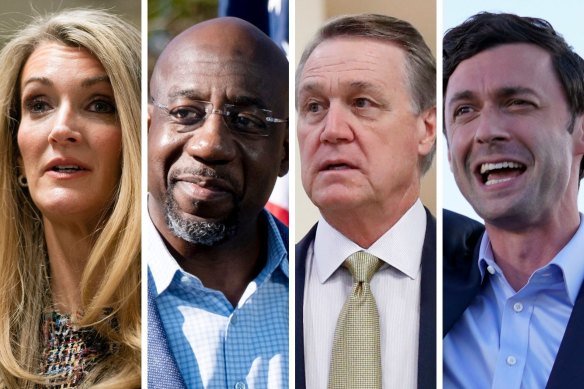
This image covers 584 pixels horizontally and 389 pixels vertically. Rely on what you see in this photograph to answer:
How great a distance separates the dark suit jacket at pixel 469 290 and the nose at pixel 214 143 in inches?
39.1

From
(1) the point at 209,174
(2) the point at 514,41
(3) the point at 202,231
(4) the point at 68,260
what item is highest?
(2) the point at 514,41

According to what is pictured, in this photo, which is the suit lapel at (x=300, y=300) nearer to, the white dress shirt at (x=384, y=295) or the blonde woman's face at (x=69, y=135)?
the white dress shirt at (x=384, y=295)

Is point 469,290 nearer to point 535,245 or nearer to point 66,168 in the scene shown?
point 535,245

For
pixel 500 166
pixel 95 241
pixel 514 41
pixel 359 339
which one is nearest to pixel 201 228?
pixel 95 241

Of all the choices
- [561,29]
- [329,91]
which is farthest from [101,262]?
[561,29]

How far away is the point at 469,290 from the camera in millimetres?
3951

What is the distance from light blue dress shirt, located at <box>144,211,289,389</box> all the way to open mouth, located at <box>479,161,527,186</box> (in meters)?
0.94

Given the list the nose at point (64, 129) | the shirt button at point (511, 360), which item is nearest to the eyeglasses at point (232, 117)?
the nose at point (64, 129)

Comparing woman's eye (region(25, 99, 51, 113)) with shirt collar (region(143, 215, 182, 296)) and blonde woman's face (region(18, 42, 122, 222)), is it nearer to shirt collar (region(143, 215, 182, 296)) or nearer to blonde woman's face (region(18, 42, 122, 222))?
blonde woman's face (region(18, 42, 122, 222))

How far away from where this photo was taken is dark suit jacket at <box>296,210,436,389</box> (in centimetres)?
390

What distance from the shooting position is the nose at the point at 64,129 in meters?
4.16

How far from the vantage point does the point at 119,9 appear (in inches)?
170

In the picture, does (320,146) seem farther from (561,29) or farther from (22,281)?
(22,281)

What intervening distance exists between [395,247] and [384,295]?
22cm
